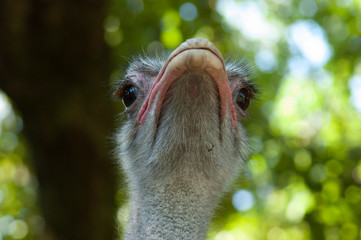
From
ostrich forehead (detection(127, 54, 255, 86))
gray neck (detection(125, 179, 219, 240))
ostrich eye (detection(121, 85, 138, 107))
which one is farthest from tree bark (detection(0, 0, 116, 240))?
gray neck (detection(125, 179, 219, 240))

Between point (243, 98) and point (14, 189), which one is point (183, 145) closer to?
point (243, 98)

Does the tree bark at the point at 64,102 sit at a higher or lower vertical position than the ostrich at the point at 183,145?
lower

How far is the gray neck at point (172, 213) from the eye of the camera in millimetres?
2297

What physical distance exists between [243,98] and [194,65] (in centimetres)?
77

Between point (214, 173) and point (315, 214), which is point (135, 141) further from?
point (315, 214)

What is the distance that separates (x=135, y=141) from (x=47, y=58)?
10.8 feet

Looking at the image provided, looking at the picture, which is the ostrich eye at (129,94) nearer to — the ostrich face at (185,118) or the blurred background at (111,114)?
the ostrich face at (185,118)

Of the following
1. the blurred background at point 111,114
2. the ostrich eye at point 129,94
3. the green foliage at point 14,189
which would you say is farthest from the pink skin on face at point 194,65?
the green foliage at point 14,189

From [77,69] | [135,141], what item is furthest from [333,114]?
[135,141]

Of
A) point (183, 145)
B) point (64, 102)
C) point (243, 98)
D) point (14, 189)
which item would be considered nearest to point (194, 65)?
point (183, 145)

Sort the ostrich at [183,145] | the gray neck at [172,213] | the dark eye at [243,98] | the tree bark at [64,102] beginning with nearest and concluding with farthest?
1. the ostrich at [183,145]
2. the gray neck at [172,213]
3. the dark eye at [243,98]
4. the tree bark at [64,102]

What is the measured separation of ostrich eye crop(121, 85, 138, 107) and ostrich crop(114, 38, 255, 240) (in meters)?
0.05

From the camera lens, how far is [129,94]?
273 centimetres

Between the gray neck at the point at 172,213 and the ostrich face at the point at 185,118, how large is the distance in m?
0.05
